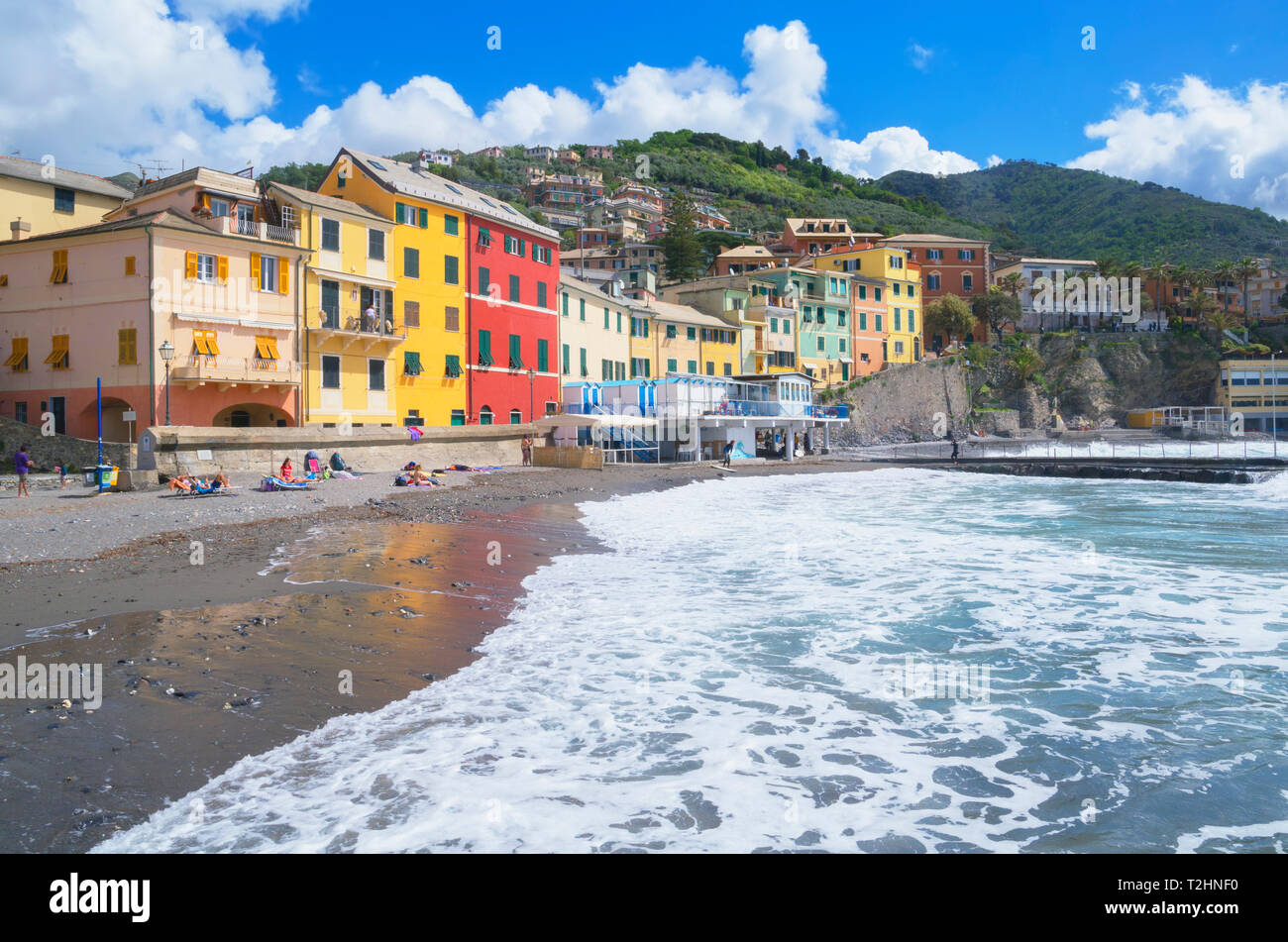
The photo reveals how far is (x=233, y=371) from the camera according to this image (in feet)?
91.4

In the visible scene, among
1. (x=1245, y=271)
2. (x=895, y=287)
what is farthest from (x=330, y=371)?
(x=1245, y=271)

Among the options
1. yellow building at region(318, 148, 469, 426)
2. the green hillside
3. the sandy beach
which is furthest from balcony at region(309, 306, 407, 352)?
the green hillside

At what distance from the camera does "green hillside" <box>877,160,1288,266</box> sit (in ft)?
424

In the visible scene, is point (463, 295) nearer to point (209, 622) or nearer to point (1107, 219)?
point (209, 622)

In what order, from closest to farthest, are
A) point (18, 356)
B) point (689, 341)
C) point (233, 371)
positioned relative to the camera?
point (233, 371), point (18, 356), point (689, 341)

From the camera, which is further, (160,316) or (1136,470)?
(1136,470)

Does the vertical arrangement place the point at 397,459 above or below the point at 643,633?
above

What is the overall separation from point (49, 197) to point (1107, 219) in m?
164

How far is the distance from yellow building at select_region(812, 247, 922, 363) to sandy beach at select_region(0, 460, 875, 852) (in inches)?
2344
